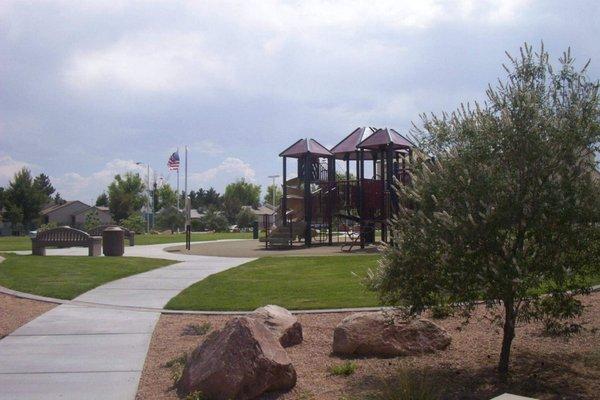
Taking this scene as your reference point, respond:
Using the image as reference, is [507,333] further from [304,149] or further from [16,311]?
[304,149]

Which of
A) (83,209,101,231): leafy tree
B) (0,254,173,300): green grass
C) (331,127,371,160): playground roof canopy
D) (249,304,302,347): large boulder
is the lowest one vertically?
(249,304,302,347): large boulder

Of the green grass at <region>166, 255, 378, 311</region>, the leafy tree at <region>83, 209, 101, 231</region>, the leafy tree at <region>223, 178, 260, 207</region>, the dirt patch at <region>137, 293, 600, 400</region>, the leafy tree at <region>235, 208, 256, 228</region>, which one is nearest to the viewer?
the dirt patch at <region>137, 293, 600, 400</region>

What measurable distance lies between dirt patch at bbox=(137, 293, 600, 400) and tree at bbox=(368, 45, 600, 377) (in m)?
0.39

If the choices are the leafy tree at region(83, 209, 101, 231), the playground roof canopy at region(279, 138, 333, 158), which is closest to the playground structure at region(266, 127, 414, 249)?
the playground roof canopy at region(279, 138, 333, 158)

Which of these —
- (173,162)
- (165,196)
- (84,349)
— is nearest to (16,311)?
(84,349)

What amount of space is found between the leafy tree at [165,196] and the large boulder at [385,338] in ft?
273

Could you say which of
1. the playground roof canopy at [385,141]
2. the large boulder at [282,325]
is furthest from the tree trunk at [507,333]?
the playground roof canopy at [385,141]

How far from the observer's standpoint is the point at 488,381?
607 centimetres

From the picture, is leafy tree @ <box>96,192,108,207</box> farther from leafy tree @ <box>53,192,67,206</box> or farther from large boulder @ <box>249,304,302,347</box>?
large boulder @ <box>249,304,302,347</box>

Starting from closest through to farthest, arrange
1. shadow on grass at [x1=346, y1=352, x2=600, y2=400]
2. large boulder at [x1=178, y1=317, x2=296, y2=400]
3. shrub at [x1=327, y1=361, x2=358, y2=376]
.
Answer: shadow on grass at [x1=346, y1=352, x2=600, y2=400] → large boulder at [x1=178, y1=317, x2=296, y2=400] → shrub at [x1=327, y1=361, x2=358, y2=376]

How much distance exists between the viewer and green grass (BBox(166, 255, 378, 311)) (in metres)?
10.0

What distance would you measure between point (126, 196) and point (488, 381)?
68190 mm

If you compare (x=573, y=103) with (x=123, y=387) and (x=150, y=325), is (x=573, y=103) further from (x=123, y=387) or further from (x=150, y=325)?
(x=150, y=325)

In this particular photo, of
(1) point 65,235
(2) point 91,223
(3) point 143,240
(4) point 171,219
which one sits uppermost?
(4) point 171,219
